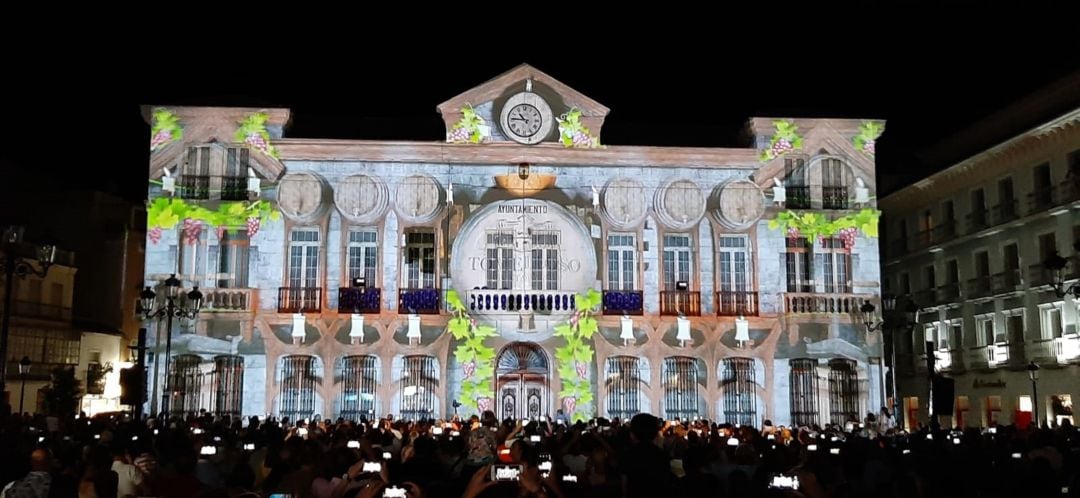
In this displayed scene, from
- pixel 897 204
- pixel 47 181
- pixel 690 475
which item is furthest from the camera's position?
pixel 47 181

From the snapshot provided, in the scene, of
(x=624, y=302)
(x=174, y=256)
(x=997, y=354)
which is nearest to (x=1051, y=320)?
(x=997, y=354)

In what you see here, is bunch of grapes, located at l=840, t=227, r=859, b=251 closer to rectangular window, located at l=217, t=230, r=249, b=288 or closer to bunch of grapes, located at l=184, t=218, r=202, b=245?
rectangular window, located at l=217, t=230, r=249, b=288

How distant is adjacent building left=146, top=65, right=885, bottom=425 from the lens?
1398 inches

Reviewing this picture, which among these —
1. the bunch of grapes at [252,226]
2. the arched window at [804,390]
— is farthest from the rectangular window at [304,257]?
the arched window at [804,390]

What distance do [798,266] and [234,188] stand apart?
746 inches

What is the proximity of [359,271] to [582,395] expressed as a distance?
8.38 m

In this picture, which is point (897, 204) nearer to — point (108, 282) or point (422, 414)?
point (422, 414)

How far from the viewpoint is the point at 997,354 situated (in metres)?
38.3

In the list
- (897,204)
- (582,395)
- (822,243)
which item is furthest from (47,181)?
(897,204)

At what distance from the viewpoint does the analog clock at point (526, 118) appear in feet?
120

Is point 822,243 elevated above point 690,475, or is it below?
above

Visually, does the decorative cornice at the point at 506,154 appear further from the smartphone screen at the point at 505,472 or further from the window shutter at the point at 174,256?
the smartphone screen at the point at 505,472

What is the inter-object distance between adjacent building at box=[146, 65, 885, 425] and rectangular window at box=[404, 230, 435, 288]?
0.07 metres

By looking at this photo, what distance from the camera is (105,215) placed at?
50750 mm
